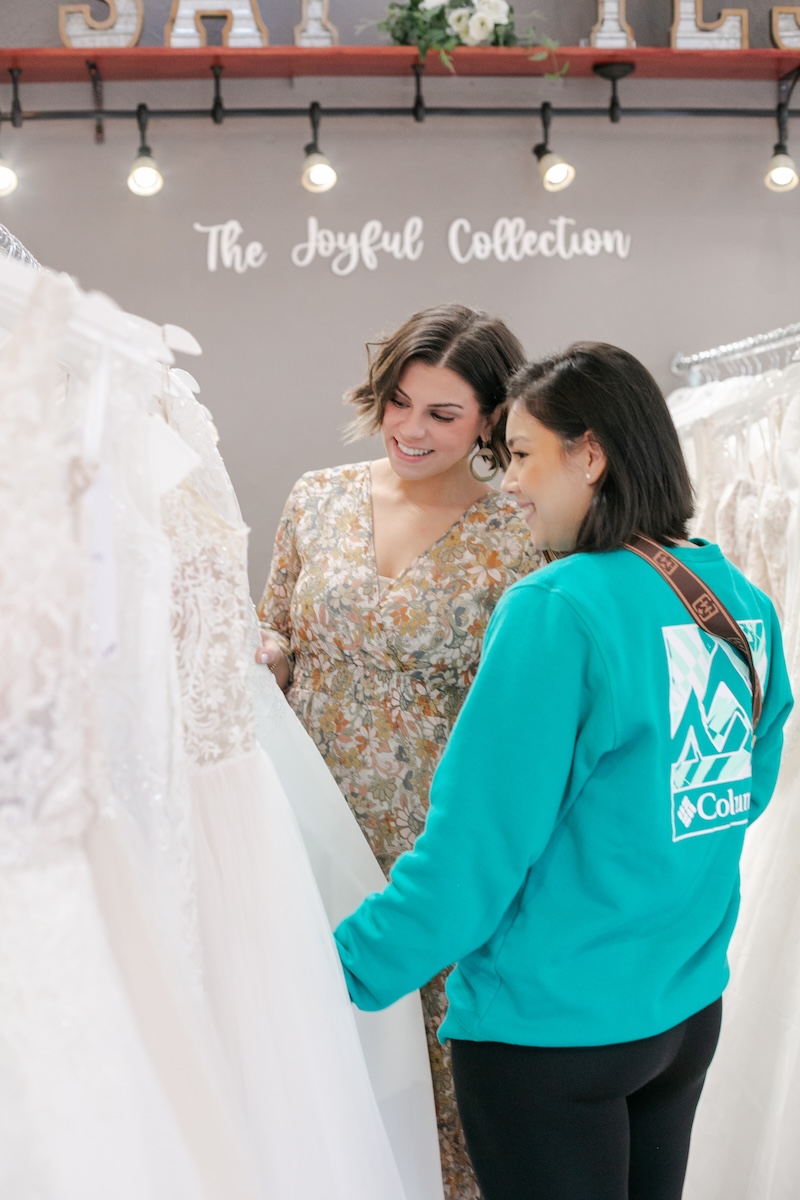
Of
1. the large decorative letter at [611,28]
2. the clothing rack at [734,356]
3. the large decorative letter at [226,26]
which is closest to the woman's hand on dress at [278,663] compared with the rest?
the clothing rack at [734,356]

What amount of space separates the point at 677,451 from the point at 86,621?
740mm

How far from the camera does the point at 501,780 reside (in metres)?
1.17

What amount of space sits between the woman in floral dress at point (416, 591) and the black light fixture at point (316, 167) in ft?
4.06

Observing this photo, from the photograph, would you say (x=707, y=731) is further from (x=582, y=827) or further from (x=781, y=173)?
(x=781, y=173)

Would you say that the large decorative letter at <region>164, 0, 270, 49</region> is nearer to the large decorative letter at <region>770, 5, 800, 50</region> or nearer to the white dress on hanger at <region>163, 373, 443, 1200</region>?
the large decorative letter at <region>770, 5, 800, 50</region>

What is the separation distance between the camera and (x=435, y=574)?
183cm

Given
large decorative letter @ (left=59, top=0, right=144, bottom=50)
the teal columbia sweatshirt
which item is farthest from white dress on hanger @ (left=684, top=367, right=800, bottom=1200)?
large decorative letter @ (left=59, top=0, right=144, bottom=50)

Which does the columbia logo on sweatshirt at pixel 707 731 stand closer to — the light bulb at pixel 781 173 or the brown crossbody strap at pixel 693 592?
the brown crossbody strap at pixel 693 592

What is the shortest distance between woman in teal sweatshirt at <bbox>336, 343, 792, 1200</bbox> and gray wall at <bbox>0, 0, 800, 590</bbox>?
1879 mm

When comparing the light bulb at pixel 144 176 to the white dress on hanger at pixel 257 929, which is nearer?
the white dress on hanger at pixel 257 929

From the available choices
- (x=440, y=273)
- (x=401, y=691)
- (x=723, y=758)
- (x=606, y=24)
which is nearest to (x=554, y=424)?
(x=723, y=758)

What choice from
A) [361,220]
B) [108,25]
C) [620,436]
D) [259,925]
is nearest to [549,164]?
[361,220]

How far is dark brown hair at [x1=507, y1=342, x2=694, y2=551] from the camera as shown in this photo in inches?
49.7

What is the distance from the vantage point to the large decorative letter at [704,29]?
9.87ft
